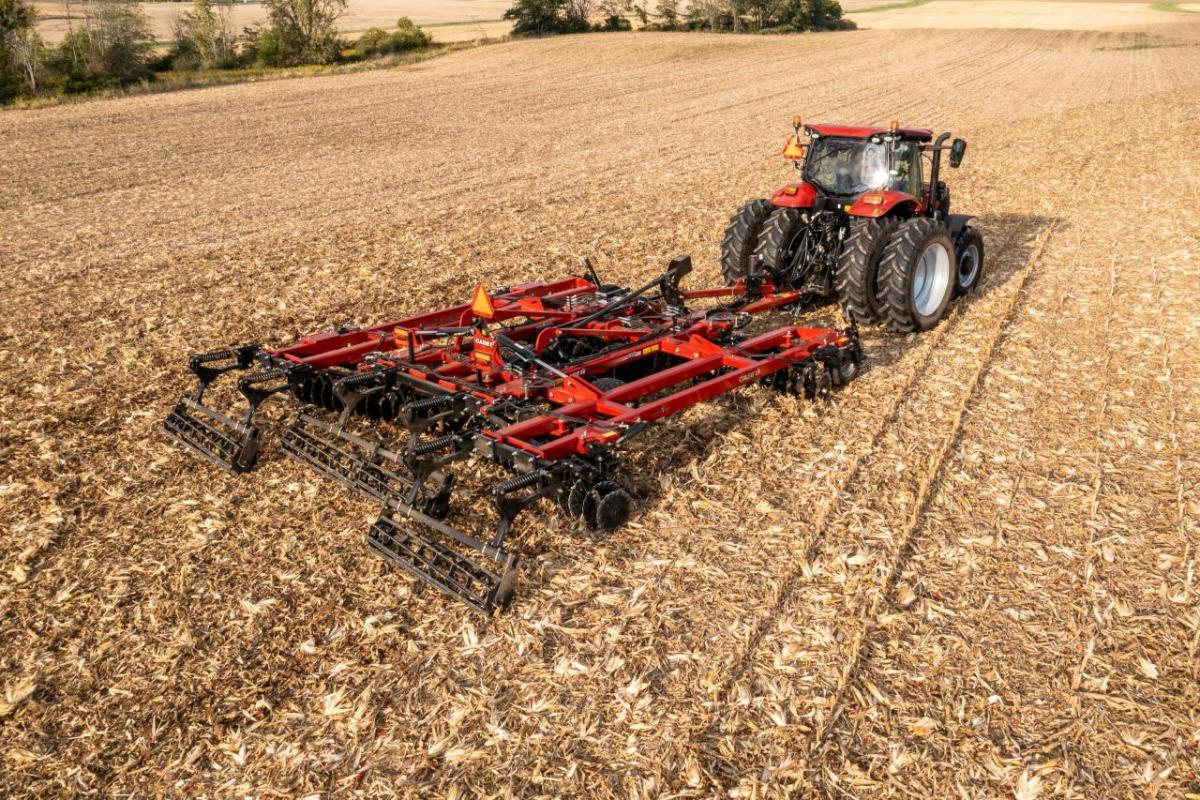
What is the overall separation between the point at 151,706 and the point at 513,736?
1.78 metres

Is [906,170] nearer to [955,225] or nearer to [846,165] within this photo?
[846,165]

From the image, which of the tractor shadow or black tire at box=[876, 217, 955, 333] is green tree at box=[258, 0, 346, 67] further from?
black tire at box=[876, 217, 955, 333]

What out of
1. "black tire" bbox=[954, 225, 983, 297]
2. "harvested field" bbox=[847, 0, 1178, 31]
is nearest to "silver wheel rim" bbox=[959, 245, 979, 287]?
"black tire" bbox=[954, 225, 983, 297]

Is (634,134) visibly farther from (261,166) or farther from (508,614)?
(508,614)

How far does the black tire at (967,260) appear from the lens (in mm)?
9562

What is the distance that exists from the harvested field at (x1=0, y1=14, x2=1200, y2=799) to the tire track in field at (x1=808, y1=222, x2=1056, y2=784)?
28mm

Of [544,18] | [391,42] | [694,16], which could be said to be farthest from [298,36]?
[694,16]

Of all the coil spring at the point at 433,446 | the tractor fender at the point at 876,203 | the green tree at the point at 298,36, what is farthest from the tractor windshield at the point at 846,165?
the green tree at the point at 298,36

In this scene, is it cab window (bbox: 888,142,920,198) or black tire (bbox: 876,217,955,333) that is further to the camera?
cab window (bbox: 888,142,920,198)

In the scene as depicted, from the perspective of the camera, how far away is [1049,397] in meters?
7.33

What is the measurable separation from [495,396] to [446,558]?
1.35m

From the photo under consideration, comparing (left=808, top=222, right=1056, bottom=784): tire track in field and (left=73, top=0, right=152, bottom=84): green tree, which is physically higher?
(left=73, top=0, right=152, bottom=84): green tree

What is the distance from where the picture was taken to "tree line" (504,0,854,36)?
180ft

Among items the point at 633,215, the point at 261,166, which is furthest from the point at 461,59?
the point at 633,215
